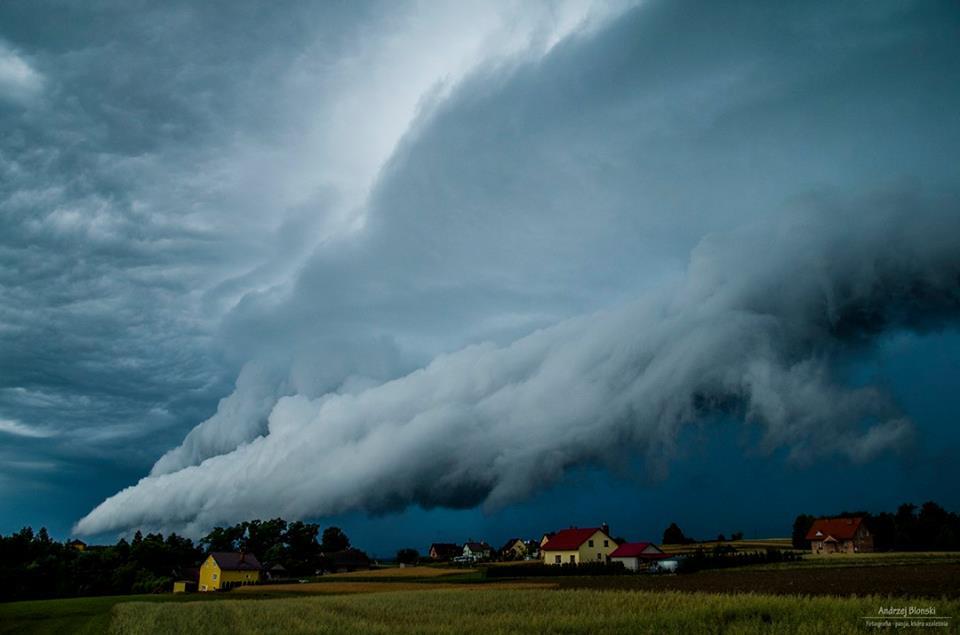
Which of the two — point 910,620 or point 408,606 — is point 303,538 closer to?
point 408,606

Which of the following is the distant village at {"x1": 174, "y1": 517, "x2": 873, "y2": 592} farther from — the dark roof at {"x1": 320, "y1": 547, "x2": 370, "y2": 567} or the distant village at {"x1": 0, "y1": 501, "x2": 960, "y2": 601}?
the dark roof at {"x1": 320, "y1": 547, "x2": 370, "y2": 567}

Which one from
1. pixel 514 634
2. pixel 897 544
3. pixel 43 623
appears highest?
pixel 514 634

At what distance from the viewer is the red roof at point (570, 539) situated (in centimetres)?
11900

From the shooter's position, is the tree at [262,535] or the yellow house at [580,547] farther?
the tree at [262,535]

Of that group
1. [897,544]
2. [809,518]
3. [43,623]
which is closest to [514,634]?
[43,623]

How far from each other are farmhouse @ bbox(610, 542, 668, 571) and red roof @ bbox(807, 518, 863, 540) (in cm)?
4366

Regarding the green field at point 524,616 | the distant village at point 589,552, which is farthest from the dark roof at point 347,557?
the green field at point 524,616

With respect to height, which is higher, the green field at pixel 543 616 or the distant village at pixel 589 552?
the green field at pixel 543 616

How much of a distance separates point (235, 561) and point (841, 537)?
381 ft

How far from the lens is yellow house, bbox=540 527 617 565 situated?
117 meters

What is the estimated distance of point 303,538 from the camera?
6683 inches

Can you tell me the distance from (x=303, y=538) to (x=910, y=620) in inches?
6364

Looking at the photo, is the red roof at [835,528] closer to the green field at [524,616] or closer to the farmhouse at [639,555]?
the farmhouse at [639,555]

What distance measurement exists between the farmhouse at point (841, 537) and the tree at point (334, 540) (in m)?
121
